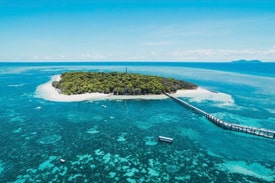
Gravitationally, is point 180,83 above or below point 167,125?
above

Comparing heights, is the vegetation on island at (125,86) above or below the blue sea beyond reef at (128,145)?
above

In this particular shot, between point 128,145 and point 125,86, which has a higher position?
point 125,86

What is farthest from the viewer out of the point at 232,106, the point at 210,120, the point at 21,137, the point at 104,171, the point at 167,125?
the point at 232,106

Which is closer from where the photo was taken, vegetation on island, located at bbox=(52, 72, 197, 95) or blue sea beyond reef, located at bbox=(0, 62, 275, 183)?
blue sea beyond reef, located at bbox=(0, 62, 275, 183)

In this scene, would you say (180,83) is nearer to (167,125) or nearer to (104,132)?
(167,125)

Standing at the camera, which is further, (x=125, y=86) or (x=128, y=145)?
(x=125, y=86)

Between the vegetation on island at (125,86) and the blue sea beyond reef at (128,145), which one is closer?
the blue sea beyond reef at (128,145)

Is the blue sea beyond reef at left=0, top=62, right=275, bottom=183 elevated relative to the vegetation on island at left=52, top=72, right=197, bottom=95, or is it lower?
lower

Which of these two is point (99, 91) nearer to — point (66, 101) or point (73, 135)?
point (66, 101)

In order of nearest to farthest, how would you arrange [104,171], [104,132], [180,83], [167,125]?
1. [104,171]
2. [104,132]
3. [167,125]
4. [180,83]

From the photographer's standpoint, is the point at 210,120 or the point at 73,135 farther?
the point at 210,120

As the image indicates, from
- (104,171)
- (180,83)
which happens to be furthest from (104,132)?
(180,83)
